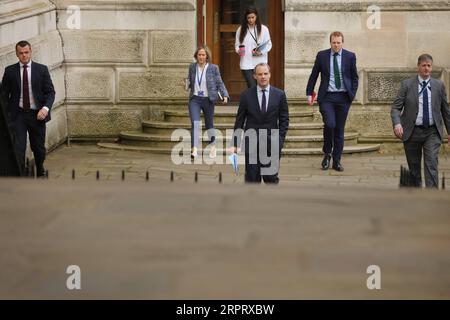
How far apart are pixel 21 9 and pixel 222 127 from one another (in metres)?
3.32

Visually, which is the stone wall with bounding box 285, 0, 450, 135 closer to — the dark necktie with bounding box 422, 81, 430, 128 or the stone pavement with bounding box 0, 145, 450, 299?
the dark necktie with bounding box 422, 81, 430, 128

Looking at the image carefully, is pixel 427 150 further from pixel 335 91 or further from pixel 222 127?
pixel 222 127

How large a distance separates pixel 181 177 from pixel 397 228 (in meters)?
7.64

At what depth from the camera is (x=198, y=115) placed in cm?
1903

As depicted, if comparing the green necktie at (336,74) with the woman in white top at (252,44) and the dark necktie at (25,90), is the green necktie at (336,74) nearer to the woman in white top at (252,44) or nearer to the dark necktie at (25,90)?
the woman in white top at (252,44)

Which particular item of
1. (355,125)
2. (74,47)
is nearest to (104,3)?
(74,47)

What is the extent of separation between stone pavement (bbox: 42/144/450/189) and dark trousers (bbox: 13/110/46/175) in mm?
383

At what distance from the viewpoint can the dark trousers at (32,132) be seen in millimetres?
16719

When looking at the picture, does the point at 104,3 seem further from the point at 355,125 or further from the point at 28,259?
the point at 28,259

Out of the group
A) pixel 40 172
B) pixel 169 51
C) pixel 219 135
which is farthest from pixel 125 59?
pixel 40 172

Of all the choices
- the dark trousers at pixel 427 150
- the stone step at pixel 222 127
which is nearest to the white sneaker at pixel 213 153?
the stone step at pixel 222 127

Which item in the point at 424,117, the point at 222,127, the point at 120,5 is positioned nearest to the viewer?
the point at 424,117

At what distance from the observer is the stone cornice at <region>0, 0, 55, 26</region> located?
60.3 feet

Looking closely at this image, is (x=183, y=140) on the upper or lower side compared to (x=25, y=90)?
lower
